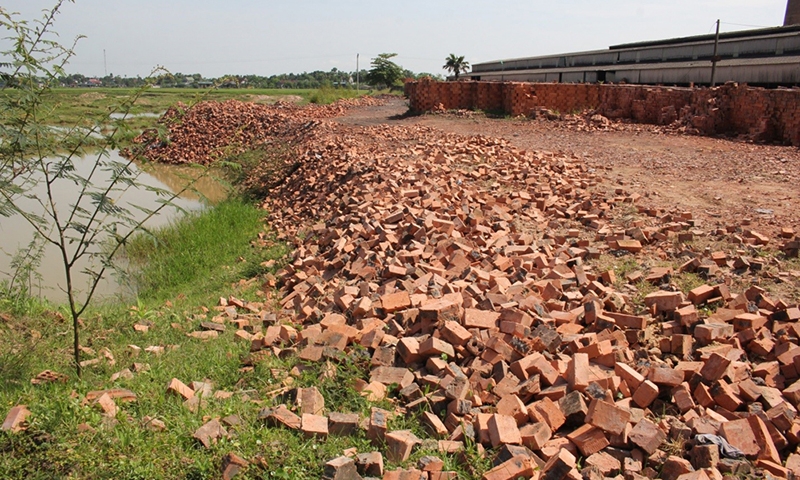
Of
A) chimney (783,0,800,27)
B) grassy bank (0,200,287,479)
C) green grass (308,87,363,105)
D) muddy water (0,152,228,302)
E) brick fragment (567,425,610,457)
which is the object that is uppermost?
chimney (783,0,800,27)

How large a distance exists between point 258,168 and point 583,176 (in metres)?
8.26

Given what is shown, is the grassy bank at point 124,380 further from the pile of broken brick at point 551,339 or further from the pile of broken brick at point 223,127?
the pile of broken brick at point 223,127

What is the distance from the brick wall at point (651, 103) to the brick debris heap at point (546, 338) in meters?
6.63

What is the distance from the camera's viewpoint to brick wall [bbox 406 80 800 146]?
37.2 feet

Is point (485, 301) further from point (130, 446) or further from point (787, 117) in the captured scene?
point (787, 117)

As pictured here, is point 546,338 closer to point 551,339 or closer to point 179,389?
point 551,339

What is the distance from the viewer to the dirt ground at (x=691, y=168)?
6129 mm

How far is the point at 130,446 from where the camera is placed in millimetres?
2742

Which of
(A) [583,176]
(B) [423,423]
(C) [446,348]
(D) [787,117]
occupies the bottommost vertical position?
(B) [423,423]

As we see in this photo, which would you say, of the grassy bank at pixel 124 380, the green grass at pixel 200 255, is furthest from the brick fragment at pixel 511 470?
the green grass at pixel 200 255

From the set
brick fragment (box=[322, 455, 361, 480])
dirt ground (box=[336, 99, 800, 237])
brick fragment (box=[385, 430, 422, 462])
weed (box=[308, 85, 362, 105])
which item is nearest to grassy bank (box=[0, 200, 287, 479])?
brick fragment (box=[322, 455, 361, 480])

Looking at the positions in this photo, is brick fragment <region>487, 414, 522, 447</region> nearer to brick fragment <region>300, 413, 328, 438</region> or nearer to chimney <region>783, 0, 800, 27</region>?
brick fragment <region>300, 413, 328, 438</region>

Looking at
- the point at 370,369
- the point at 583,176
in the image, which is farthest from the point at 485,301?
the point at 583,176

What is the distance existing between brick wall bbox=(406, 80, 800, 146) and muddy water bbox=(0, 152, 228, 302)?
9.16 m
